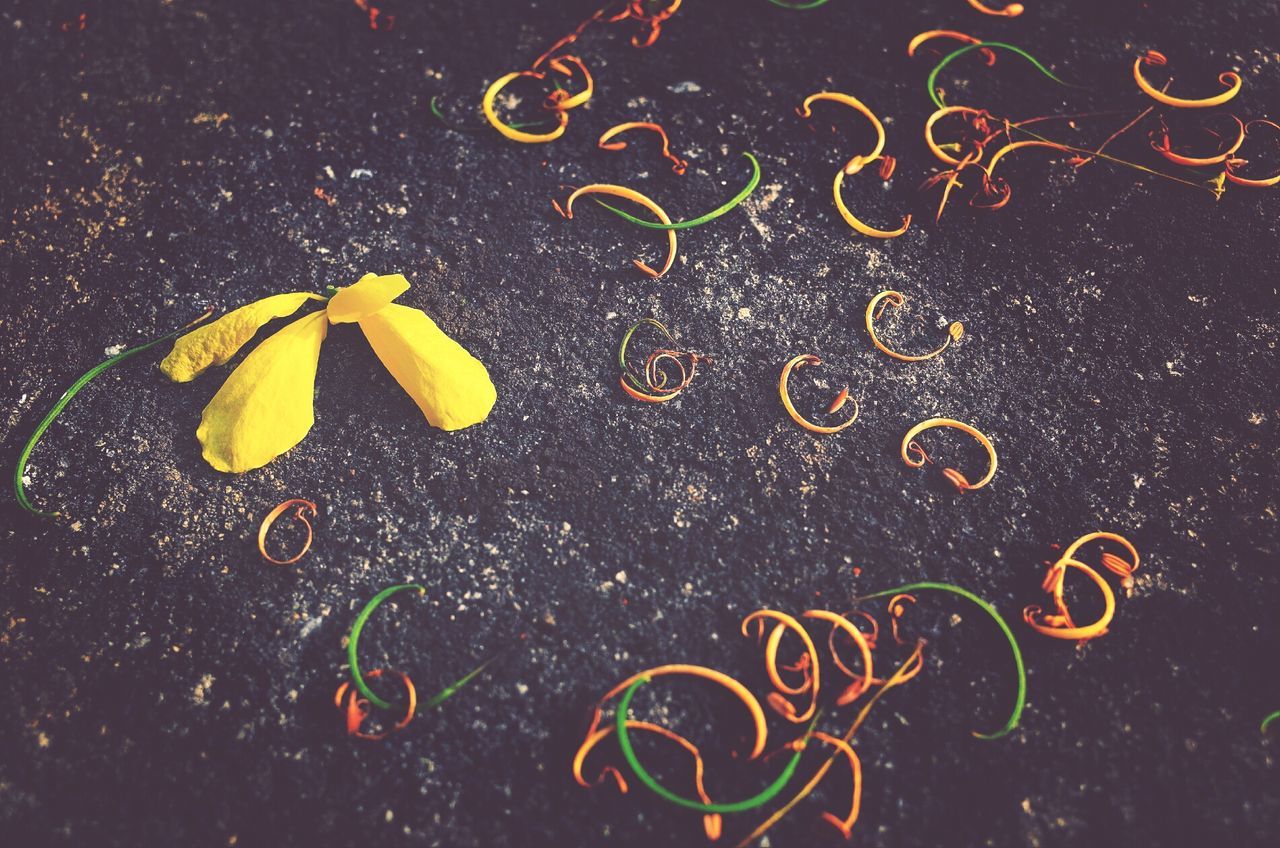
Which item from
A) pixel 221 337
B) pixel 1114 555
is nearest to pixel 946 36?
pixel 1114 555

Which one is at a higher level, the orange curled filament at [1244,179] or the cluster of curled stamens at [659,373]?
the orange curled filament at [1244,179]

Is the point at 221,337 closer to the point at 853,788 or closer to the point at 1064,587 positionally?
the point at 853,788

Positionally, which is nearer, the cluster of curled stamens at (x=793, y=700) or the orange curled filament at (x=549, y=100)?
the cluster of curled stamens at (x=793, y=700)

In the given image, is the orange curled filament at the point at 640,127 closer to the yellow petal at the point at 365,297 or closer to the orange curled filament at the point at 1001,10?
the yellow petal at the point at 365,297

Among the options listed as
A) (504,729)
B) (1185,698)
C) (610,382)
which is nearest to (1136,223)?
(1185,698)

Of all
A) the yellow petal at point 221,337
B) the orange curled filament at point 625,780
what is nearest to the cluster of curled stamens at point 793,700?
the orange curled filament at point 625,780

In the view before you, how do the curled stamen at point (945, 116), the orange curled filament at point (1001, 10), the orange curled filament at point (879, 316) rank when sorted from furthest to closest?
the orange curled filament at point (1001, 10), the curled stamen at point (945, 116), the orange curled filament at point (879, 316)
